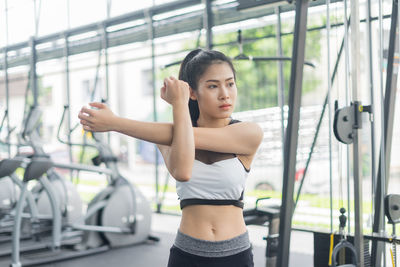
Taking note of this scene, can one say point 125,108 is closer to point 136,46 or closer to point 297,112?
point 136,46

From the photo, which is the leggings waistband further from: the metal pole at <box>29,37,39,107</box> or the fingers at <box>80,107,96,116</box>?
the metal pole at <box>29,37,39,107</box>

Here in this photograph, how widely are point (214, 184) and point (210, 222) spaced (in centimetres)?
11

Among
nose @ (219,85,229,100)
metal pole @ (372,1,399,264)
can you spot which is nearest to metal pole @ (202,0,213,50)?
metal pole @ (372,1,399,264)

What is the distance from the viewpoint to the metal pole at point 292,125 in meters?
2.35

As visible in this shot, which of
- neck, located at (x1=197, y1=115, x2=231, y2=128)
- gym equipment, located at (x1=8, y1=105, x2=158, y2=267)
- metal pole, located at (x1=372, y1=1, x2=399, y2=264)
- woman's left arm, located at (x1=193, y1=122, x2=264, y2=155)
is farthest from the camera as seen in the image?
gym equipment, located at (x1=8, y1=105, x2=158, y2=267)

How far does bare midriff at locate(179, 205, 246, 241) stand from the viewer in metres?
1.29

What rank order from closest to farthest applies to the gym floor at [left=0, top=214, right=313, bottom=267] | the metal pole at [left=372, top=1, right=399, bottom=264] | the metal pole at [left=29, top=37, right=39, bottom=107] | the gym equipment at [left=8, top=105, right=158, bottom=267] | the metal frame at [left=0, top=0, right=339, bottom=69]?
the metal pole at [left=372, top=1, right=399, bottom=264], the gym floor at [left=0, top=214, right=313, bottom=267], the gym equipment at [left=8, top=105, right=158, bottom=267], the metal frame at [left=0, top=0, right=339, bottom=69], the metal pole at [left=29, top=37, right=39, bottom=107]

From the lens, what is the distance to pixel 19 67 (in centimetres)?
839

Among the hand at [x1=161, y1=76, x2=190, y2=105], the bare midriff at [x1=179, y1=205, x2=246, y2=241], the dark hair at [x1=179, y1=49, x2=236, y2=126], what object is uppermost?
the dark hair at [x1=179, y1=49, x2=236, y2=126]

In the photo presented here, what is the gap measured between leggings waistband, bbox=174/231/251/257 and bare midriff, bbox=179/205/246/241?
0.01m

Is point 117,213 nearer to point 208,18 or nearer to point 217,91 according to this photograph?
point 208,18

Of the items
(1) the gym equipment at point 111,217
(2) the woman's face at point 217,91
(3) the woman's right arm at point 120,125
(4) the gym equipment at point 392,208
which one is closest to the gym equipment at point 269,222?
(4) the gym equipment at point 392,208

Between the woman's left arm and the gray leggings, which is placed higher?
the woman's left arm

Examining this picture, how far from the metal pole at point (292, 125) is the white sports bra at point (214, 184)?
1154 millimetres
